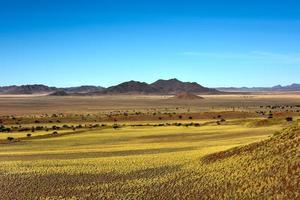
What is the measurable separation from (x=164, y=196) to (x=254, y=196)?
4.19 meters

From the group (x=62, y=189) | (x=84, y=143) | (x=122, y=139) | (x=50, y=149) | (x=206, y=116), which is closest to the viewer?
(x=62, y=189)

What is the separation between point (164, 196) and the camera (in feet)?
74.7

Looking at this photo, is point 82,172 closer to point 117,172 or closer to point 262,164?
point 117,172

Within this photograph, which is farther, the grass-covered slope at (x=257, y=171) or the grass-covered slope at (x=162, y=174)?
the grass-covered slope at (x=162, y=174)

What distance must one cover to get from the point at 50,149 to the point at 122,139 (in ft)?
31.2

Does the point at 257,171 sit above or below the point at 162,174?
above

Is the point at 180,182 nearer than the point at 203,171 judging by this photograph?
Yes

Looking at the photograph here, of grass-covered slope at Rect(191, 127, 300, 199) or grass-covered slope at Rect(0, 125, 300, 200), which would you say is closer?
grass-covered slope at Rect(191, 127, 300, 199)

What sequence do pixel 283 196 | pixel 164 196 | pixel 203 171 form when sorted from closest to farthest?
1. pixel 283 196
2. pixel 164 196
3. pixel 203 171

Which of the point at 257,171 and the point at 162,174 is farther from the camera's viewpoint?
the point at 162,174

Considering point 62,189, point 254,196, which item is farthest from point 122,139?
point 254,196

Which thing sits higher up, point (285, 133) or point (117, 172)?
point (285, 133)

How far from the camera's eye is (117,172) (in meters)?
27.7

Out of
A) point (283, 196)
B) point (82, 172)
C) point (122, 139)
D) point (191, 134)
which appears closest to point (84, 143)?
point (122, 139)
